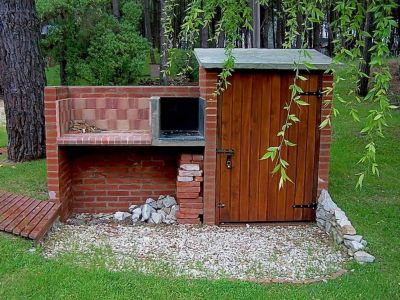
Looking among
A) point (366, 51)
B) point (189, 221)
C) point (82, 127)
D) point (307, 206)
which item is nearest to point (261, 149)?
point (307, 206)

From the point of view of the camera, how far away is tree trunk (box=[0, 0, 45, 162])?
257 inches

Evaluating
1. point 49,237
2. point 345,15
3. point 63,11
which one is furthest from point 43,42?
point 345,15

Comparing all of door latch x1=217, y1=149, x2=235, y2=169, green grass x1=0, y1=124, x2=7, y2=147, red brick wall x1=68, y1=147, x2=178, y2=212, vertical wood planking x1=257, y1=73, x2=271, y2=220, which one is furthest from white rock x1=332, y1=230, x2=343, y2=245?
green grass x1=0, y1=124, x2=7, y2=147

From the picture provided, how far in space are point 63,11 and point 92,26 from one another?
0.80 meters

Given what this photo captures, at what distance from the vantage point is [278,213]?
529 cm

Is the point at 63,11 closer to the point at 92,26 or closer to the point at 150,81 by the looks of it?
the point at 92,26

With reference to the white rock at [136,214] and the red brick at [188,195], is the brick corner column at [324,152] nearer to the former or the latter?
the red brick at [188,195]

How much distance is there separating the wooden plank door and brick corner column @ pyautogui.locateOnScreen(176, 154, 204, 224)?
0.71 feet

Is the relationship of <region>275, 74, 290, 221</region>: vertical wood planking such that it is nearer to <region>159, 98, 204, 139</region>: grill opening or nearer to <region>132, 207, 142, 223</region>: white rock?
<region>159, 98, 204, 139</region>: grill opening

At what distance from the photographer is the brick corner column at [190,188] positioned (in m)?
5.16

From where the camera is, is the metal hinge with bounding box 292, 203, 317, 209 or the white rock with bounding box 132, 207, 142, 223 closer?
the metal hinge with bounding box 292, 203, 317, 209

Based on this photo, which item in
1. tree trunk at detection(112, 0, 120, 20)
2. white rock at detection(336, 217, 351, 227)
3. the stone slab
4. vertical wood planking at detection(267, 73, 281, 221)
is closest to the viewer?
white rock at detection(336, 217, 351, 227)

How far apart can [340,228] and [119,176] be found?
2.58 metres

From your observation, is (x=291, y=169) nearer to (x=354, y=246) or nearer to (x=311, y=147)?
(x=311, y=147)
